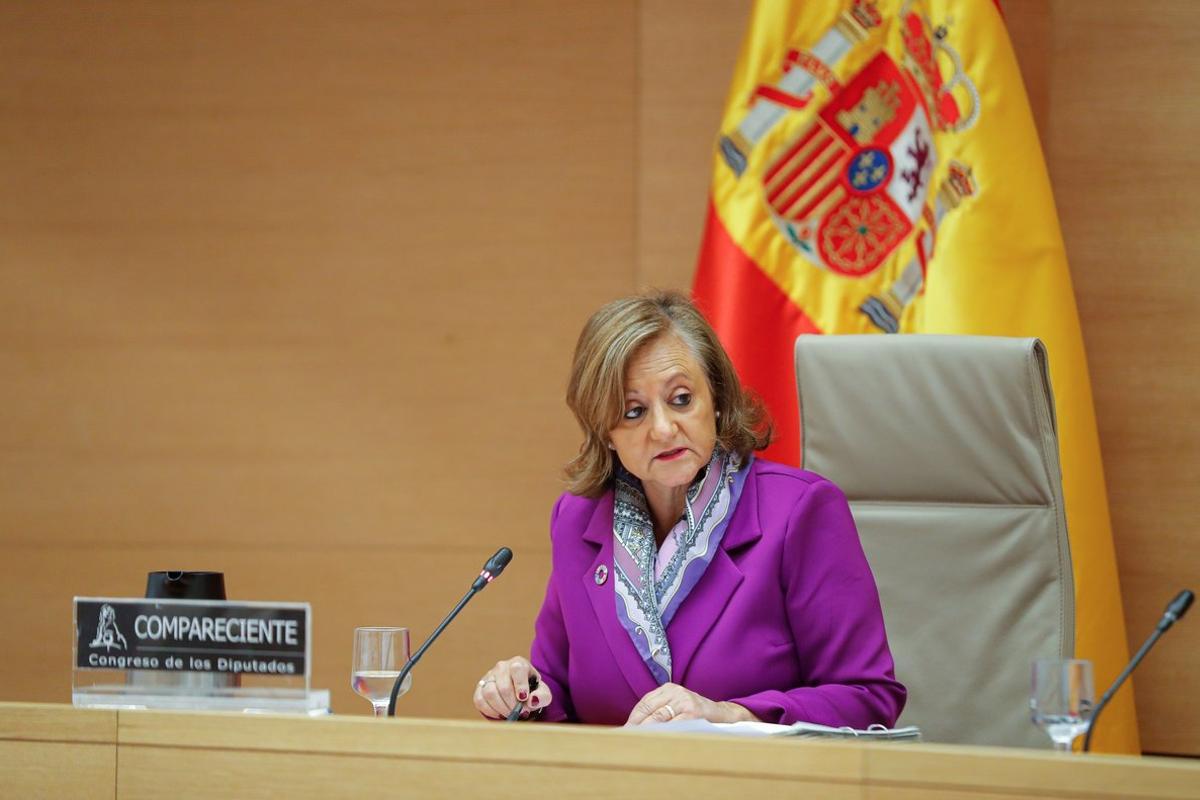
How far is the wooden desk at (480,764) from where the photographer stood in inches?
48.9

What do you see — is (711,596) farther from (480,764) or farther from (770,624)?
(480,764)

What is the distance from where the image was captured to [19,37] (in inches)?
154

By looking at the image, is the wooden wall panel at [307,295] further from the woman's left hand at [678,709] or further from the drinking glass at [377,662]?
the woman's left hand at [678,709]

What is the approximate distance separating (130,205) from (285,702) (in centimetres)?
260

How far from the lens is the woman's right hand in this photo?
205 centimetres

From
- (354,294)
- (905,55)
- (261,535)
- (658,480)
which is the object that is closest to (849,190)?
(905,55)

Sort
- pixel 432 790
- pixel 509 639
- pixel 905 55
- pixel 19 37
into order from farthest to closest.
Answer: pixel 19 37, pixel 509 639, pixel 905 55, pixel 432 790

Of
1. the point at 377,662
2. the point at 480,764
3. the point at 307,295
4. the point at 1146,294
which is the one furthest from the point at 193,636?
the point at 1146,294

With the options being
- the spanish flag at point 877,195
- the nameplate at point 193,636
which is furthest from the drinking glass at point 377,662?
the spanish flag at point 877,195

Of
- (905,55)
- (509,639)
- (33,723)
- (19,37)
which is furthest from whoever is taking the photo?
(19,37)

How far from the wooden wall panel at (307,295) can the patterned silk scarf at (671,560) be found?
146cm

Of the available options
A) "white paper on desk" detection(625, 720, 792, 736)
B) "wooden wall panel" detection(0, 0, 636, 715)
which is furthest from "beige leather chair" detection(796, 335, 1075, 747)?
"wooden wall panel" detection(0, 0, 636, 715)

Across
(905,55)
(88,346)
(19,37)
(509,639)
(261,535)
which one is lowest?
(509,639)

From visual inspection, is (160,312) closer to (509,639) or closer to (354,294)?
(354,294)
